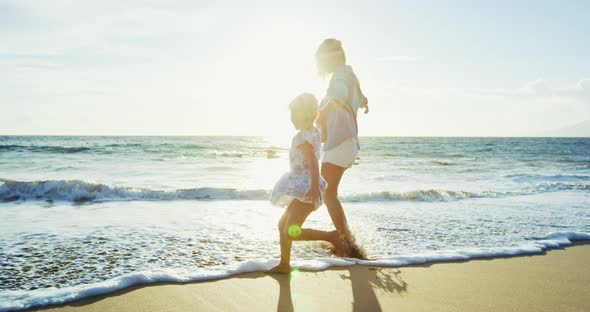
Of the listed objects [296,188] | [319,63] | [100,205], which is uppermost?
[319,63]

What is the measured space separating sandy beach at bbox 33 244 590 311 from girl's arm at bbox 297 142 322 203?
668 mm

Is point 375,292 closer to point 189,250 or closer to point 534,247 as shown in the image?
point 189,250

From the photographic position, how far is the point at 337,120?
154 inches

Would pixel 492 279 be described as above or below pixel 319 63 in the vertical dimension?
below

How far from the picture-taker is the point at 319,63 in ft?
13.3

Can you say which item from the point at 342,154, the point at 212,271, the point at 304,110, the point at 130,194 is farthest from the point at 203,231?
the point at 130,194

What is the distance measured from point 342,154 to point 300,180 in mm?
692

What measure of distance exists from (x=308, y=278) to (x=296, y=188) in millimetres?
727

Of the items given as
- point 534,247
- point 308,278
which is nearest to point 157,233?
point 308,278

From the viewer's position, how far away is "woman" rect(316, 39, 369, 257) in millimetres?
3908

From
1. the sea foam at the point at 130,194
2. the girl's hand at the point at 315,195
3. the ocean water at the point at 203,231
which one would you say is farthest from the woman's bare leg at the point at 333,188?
the sea foam at the point at 130,194

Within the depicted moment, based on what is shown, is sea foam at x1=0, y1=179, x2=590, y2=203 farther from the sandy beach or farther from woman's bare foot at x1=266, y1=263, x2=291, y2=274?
woman's bare foot at x1=266, y1=263, x2=291, y2=274

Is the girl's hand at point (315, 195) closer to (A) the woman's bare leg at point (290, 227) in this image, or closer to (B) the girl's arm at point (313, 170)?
(B) the girl's arm at point (313, 170)

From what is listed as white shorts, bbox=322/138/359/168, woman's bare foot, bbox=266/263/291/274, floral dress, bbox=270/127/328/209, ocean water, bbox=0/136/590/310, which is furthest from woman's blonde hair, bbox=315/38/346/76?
woman's bare foot, bbox=266/263/291/274
